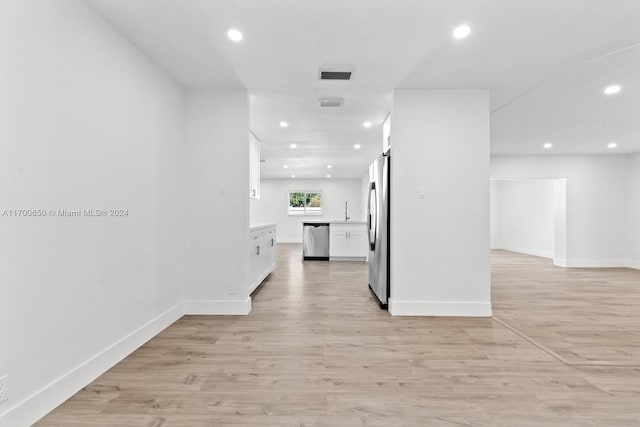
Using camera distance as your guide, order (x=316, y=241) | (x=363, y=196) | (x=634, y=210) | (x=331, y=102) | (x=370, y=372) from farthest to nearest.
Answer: (x=363, y=196), (x=316, y=241), (x=634, y=210), (x=331, y=102), (x=370, y=372)

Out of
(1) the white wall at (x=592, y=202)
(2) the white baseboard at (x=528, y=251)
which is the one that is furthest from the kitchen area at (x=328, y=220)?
(2) the white baseboard at (x=528, y=251)

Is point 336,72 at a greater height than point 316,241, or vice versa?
point 336,72

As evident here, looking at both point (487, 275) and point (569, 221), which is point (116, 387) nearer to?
point (487, 275)

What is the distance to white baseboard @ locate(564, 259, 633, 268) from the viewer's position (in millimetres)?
7309

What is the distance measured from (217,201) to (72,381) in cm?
208

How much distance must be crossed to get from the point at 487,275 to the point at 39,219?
4020 mm

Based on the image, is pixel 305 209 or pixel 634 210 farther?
pixel 305 209

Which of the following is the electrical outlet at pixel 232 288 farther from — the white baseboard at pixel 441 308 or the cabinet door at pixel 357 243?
the cabinet door at pixel 357 243

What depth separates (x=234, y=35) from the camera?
103 inches

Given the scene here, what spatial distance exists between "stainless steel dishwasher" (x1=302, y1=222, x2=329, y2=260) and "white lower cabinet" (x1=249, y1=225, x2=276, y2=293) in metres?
1.94

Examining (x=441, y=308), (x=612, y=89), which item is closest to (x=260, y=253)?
(x=441, y=308)

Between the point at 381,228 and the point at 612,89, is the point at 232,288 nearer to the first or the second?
the point at 381,228

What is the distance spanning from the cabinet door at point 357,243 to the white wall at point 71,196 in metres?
5.38

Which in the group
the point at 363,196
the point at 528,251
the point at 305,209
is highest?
the point at 363,196
